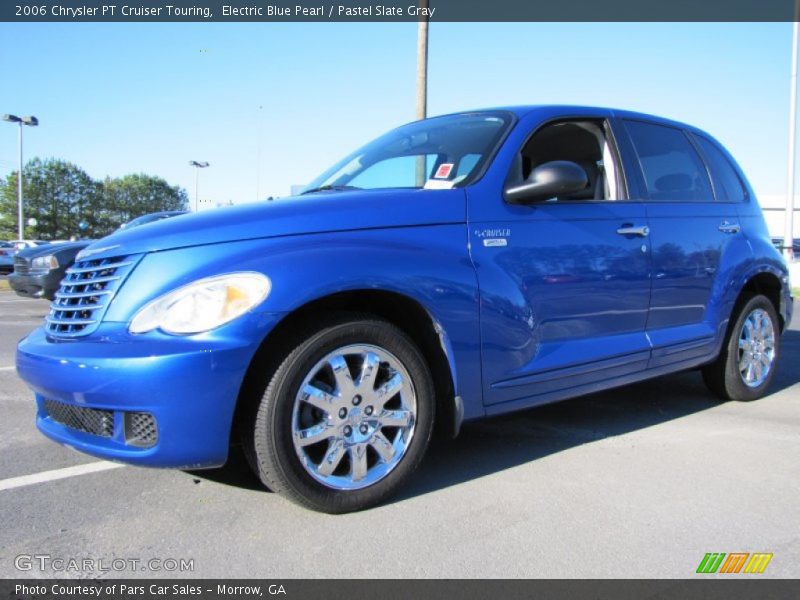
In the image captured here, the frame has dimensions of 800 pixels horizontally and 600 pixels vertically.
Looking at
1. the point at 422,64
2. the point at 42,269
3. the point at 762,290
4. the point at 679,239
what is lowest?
the point at 42,269

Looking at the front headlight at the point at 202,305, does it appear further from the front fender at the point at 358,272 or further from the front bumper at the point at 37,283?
the front bumper at the point at 37,283

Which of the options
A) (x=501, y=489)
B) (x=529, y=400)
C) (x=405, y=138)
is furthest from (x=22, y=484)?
(x=405, y=138)

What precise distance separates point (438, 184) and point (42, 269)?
760 centimetres

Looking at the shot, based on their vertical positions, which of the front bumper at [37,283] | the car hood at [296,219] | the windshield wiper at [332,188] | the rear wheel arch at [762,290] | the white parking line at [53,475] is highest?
the windshield wiper at [332,188]

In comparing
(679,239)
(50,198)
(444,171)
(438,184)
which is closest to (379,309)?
(438,184)

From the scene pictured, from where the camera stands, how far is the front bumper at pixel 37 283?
8.77 m

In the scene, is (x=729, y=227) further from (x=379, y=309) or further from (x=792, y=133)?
(x=792, y=133)

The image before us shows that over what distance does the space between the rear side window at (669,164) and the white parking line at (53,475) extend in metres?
3.35

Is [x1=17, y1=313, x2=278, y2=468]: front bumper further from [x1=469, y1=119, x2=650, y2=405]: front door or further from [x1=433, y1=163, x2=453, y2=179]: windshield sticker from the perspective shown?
[x1=433, y1=163, x2=453, y2=179]: windshield sticker

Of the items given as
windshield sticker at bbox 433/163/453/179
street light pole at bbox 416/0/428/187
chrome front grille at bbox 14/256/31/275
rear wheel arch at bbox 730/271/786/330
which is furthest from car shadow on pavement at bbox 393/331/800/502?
street light pole at bbox 416/0/428/187

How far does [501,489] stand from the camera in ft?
9.69

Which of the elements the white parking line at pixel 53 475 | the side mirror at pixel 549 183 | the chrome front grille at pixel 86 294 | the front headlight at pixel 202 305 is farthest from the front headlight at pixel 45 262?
the side mirror at pixel 549 183

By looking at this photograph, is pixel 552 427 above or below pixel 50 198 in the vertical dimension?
below

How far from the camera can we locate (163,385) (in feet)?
7.54
